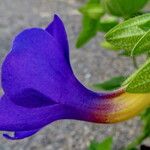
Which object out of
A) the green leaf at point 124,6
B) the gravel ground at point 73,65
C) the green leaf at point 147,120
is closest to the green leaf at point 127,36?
the green leaf at point 124,6

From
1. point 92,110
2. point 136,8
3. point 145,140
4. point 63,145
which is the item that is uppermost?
point 136,8

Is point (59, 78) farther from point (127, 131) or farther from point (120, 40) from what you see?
point (127, 131)

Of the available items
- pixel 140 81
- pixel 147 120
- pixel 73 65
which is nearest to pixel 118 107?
pixel 140 81

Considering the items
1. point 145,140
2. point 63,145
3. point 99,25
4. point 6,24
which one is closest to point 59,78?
point 99,25

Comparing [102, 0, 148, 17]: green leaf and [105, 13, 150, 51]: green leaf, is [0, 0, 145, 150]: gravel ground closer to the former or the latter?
[102, 0, 148, 17]: green leaf

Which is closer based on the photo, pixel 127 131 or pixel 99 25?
pixel 99 25

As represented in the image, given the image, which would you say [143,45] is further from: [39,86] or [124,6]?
[124,6]

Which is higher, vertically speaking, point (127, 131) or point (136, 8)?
point (136, 8)
